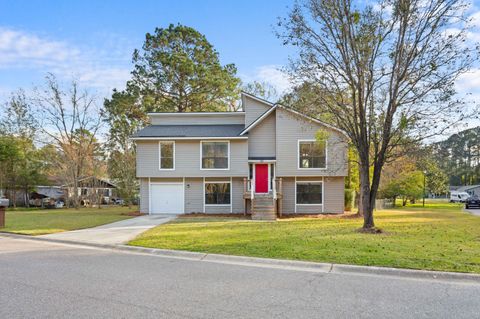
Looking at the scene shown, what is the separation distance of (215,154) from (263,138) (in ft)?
11.1

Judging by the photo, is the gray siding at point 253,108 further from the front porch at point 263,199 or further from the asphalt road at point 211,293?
the asphalt road at point 211,293

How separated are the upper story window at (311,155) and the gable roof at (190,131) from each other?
Result: 4.23 metres

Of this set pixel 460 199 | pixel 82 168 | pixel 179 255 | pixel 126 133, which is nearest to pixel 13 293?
pixel 179 255

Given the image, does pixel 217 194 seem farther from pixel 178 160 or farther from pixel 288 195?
pixel 288 195

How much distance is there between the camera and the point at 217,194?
926 inches

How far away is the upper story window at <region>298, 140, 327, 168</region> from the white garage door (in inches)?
323

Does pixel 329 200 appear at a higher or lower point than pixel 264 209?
higher

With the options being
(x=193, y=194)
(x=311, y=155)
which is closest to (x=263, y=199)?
(x=311, y=155)

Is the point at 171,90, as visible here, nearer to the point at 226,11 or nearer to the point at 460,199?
the point at 226,11

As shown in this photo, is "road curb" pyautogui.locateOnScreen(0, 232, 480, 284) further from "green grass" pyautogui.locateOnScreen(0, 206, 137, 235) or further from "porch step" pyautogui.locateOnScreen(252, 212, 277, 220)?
"porch step" pyautogui.locateOnScreen(252, 212, 277, 220)

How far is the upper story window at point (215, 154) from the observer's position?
Result: 906 inches

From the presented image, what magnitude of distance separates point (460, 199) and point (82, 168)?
5435 centimetres

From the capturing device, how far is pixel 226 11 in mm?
14750

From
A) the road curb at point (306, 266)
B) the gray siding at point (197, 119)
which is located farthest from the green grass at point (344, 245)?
the gray siding at point (197, 119)
